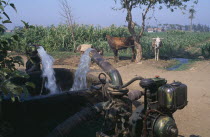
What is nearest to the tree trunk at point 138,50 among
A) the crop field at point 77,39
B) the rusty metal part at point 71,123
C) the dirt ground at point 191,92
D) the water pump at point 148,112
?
the dirt ground at point 191,92

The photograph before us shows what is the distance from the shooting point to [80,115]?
10.7 feet

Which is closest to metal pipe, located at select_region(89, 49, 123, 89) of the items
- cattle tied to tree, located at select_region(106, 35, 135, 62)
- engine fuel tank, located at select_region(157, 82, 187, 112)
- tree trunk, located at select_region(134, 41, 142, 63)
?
engine fuel tank, located at select_region(157, 82, 187, 112)

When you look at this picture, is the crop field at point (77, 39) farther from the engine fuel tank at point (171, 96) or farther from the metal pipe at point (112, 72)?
the engine fuel tank at point (171, 96)

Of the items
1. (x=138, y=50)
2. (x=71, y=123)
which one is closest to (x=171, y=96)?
(x=71, y=123)

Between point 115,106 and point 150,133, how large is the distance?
46 cm

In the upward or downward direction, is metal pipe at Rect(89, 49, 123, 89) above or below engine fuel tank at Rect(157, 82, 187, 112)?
above

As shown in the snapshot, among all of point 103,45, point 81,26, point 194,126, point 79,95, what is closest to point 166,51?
point 103,45

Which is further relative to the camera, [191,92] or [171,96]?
[191,92]

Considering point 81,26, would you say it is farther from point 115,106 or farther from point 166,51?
point 115,106

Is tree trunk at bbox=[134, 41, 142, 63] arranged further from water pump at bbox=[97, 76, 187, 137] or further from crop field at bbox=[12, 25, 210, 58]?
water pump at bbox=[97, 76, 187, 137]

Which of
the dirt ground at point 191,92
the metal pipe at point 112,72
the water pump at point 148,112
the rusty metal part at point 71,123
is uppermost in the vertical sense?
the metal pipe at point 112,72

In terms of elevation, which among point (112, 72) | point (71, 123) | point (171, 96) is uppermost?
point (112, 72)

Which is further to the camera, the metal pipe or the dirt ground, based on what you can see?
the dirt ground

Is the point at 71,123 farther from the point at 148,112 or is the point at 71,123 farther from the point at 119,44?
the point at 119,44
